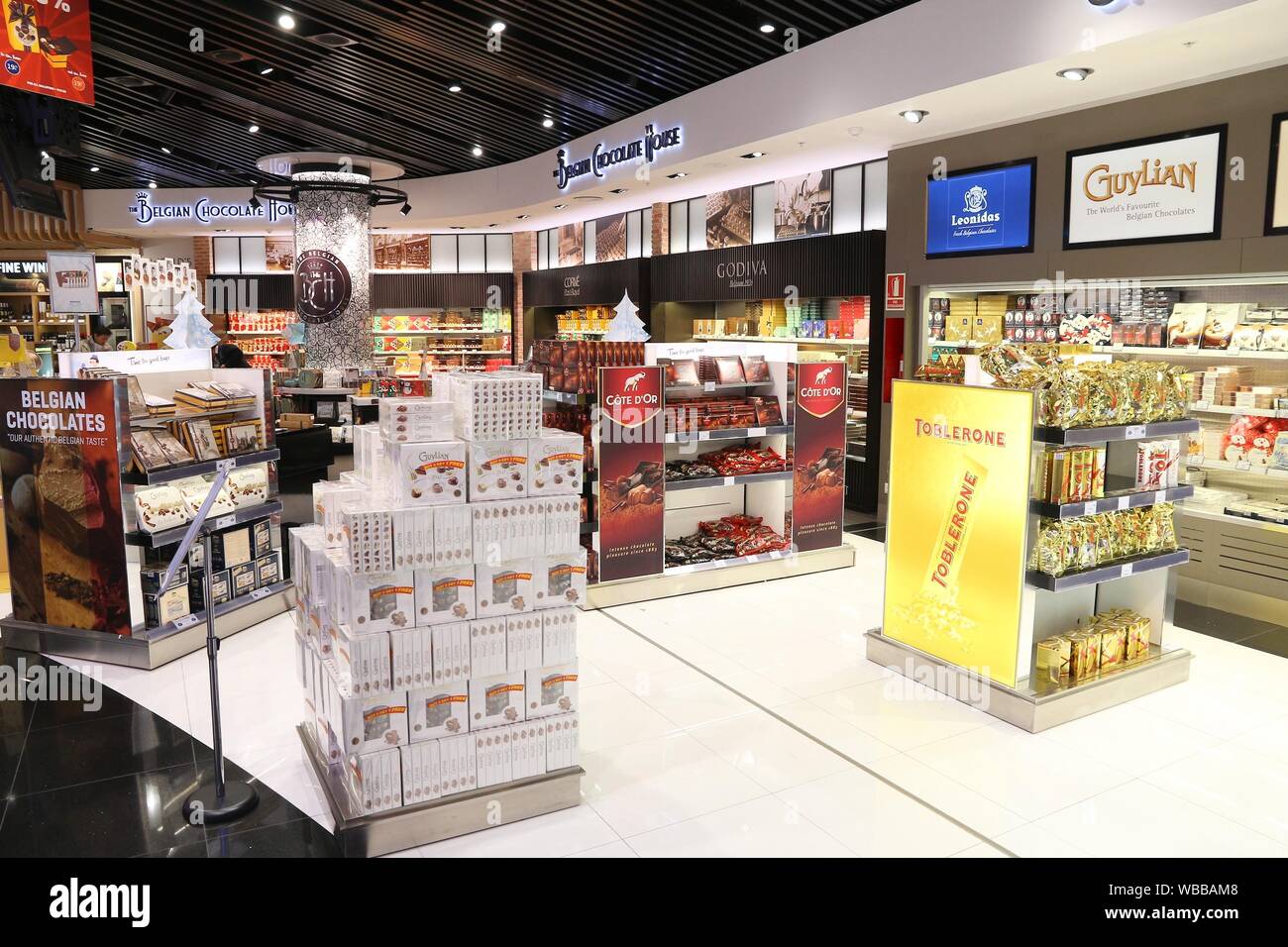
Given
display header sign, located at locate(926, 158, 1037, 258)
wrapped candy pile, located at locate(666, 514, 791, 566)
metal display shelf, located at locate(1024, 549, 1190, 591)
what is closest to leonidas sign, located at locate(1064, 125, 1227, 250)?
display header sign, located at locate(926, 158, 1037, 258)

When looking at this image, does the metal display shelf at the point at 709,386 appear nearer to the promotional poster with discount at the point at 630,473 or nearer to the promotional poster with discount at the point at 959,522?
the promotional poster with discount at the point at 630,473

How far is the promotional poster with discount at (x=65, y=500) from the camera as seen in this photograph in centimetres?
479

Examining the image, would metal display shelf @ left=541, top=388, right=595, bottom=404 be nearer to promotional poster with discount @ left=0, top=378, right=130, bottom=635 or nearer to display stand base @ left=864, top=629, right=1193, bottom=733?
display stand base @ left=864, top=629, right=1193, bottom=733

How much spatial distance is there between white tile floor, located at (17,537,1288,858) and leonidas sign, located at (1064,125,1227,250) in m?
2.61

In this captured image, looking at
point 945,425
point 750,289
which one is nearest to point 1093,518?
point 945,425

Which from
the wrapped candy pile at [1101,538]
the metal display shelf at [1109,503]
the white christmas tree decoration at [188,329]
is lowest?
the wrapped candy pile at [1101,538]

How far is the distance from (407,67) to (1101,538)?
23.7 feet

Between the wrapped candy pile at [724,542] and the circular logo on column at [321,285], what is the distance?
7.23 meters

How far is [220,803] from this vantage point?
3.45 metres

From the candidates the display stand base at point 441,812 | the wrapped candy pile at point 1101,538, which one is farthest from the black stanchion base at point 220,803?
the wrapped candy pile at point 1101,538

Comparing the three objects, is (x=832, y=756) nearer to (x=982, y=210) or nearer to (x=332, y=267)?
(x=982, y=210)

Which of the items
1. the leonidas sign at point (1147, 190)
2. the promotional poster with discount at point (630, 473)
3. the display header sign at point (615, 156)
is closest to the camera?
the leonidas sign at point (1147, 190)

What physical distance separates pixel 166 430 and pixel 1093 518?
498cm
